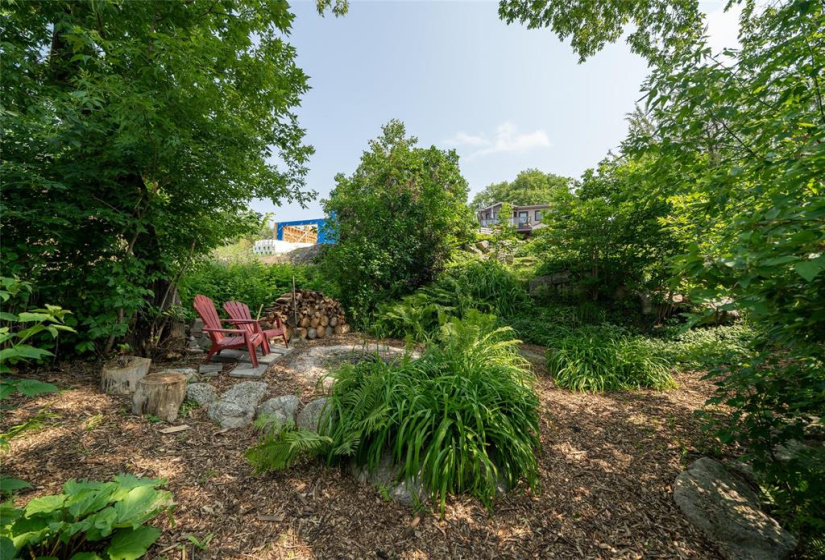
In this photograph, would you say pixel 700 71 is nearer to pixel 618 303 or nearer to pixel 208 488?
pixel 208 488

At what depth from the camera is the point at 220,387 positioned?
3279 millimetres

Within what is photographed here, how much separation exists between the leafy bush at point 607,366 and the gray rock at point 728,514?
60.9 inches

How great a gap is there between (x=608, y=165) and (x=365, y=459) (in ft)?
22.4

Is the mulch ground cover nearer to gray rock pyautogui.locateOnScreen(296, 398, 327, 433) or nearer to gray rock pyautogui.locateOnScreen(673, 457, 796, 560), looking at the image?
gray rock pyautogui.locateOnScreen(673, 457, 796, 560)

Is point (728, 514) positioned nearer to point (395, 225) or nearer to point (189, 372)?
point (189, 372)

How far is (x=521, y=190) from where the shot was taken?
41.2 m

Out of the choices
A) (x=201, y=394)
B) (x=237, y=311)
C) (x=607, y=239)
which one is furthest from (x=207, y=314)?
(x=607, y=239)

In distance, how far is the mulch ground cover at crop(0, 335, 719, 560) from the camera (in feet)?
5.66

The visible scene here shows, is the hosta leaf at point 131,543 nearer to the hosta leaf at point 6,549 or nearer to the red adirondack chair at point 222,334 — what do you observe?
the hosta leaf at point 6,549

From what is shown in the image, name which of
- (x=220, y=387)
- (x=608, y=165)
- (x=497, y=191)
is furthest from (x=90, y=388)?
(x=497, y=191)

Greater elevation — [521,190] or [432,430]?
[521,190]

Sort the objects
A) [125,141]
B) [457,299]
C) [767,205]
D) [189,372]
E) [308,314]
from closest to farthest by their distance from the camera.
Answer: [767,205] < [125,141] < [189,372] < [308,314] < [457,299]

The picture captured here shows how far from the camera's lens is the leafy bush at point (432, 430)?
2.04 m

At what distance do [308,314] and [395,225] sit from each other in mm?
2588
